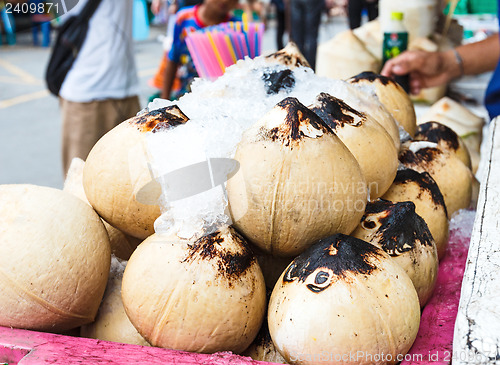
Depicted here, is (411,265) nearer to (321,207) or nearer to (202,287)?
(321,207)

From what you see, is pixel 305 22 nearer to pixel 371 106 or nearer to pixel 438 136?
pixel 438 136

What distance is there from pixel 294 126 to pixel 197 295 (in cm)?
41

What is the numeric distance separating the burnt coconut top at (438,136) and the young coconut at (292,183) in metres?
0.84

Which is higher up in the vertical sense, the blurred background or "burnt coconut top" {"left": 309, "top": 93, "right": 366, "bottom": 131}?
"burnt coconut top" {"left": 309, "top": 93, "right": 366, "bottom": 131}

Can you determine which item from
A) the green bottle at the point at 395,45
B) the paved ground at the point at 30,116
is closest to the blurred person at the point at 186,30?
the green bottle at the point at 395,45

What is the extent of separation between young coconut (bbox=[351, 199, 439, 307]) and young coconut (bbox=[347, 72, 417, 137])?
0.52m

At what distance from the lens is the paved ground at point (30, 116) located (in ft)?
15.5

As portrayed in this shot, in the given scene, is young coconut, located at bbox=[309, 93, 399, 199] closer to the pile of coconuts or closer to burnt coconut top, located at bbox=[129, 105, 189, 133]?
the pile of coconuts

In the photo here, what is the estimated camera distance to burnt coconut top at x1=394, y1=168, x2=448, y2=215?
140 centimetres

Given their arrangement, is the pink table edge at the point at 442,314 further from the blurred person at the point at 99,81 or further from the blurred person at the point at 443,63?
the blurred person at the point at 99,81

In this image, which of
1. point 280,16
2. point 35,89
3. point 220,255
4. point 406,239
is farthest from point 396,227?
point 280,16

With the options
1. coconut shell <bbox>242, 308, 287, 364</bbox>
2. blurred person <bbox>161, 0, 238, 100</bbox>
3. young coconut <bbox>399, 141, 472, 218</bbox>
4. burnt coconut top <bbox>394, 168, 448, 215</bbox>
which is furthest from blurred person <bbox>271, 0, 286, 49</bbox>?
coconut shell <bbox>242, 308, 287, 364</bbox>

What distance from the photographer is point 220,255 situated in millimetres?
1031

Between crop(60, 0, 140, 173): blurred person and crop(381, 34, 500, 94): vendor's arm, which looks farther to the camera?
crop(60, 0, 140, 173): blurred person
